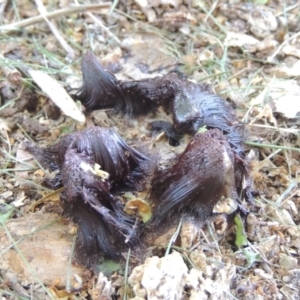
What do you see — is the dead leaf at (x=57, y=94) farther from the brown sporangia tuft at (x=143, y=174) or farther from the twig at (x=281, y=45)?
the twig at (x=281, y=45)

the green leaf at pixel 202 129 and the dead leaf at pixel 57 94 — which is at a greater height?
the dead leaf at pixel 57 94

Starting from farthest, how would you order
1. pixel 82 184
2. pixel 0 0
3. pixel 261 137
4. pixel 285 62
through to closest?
pixel 0 0 < pixel 285 62 < pixel 261 137 < pixel 82 184

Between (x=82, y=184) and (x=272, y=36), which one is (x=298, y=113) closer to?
(x=272, y=36)

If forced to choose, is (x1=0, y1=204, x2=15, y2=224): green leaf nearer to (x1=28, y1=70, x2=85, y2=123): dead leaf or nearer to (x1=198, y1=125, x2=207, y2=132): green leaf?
(x1=28, y1=70, x2=85, y2=123): dead leaf

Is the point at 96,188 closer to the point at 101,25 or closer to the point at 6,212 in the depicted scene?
the point at 6,212

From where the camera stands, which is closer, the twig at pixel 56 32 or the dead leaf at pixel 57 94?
the dead leaf at pixel 57 94

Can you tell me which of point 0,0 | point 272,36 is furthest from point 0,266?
point 272,36

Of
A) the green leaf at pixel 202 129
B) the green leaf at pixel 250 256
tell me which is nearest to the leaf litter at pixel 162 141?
the green leaf at pixel 250 256

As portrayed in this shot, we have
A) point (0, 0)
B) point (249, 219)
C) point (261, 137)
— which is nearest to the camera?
point (249, 219)

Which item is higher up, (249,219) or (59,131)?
(59,131)
